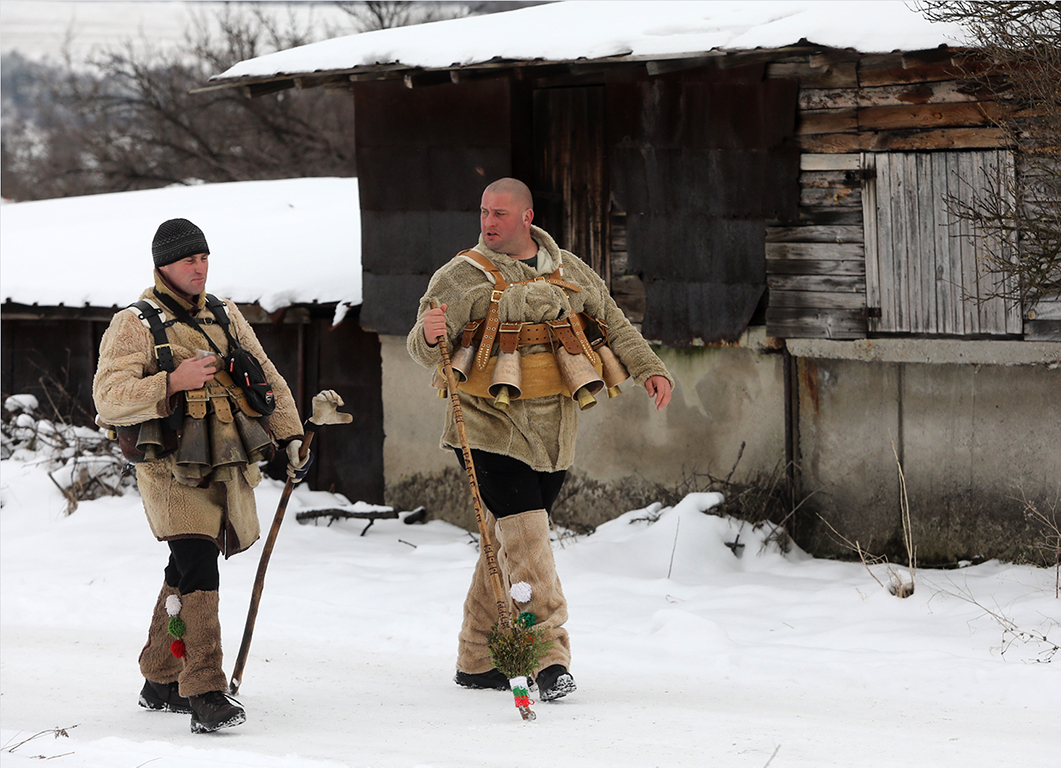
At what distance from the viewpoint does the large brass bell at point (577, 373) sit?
454 centimetres

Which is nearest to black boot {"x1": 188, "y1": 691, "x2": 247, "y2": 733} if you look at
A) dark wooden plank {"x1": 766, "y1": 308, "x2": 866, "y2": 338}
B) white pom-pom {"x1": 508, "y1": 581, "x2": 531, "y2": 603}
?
white pom-pom {"x1": 508, "y1": 581, "x2": 531, "y2": 603}

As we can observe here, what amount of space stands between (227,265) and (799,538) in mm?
5688

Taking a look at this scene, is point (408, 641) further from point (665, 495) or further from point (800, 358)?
point (800, 358)

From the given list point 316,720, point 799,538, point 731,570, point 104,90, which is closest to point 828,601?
point 731,570

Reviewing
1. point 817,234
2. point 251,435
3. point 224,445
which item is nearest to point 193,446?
point 224,445

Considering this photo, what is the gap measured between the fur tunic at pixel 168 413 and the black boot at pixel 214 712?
560mm

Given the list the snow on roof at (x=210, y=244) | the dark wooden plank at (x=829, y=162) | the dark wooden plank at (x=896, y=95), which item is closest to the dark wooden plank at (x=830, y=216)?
the dark wooden plank at (x=829, y=162)

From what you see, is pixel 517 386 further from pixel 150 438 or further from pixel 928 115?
pixel 928 115

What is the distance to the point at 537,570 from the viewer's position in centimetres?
451

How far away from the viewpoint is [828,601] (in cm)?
608

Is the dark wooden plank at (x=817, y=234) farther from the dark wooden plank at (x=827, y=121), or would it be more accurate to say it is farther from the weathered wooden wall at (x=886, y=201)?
the dark wooden plank at (x=827, y=121)

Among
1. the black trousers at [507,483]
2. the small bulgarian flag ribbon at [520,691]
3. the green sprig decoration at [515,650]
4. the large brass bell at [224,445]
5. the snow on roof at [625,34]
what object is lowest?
the small bulgarian flag ribbon at [520,691]

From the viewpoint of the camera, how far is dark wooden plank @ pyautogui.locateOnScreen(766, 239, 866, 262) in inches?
279

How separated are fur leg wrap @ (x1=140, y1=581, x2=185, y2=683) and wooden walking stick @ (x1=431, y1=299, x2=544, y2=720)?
1.26 m
